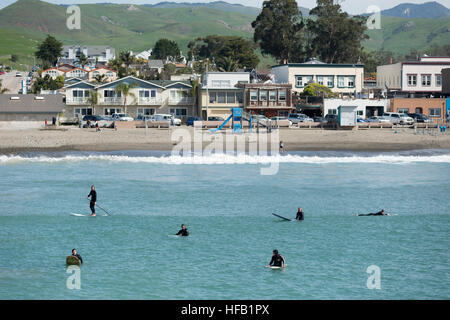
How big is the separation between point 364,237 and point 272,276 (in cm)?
844

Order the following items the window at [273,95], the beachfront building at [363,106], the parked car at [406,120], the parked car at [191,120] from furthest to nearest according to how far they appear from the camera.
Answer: the beachfront building at [363,106]
the window at [273,95]
the parked car at [191,120]
the parked car at [406,120]

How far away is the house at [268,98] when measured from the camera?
83875 millimetres

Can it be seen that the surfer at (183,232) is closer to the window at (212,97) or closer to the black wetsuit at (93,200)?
the black wetsuit at (93,200)

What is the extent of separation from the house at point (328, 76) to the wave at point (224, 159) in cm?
3550

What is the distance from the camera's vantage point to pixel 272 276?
2794cm

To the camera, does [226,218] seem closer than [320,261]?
No

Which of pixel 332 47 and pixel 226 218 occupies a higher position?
pixel 332 47

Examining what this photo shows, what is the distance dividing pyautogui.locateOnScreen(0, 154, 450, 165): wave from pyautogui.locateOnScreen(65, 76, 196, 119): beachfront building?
1099 inches

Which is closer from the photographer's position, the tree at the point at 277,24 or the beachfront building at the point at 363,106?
the beachfront building at the point at 363,106

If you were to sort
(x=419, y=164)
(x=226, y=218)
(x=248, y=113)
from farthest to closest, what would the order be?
(x=248, y=113) < (x=419, y=164) < (x=226, y=218)

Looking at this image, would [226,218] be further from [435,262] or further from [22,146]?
[22,146]

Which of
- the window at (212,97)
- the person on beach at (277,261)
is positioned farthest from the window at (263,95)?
the person on beach at (277,261)

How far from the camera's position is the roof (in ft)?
257

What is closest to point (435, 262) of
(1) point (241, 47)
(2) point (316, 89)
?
(2) point (316, 89)
